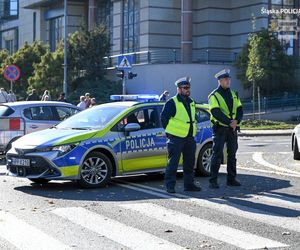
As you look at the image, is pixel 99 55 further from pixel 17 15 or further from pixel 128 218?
pixel 128 218

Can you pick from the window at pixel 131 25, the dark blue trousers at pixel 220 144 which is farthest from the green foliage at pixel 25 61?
the dark blue trousers at pixel 220 144

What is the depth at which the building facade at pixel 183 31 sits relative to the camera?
3994cm

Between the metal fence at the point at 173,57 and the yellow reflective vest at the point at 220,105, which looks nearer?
the yellow reflective vest at the point at 220,105

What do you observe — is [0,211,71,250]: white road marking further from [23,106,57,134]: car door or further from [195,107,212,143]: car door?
[23,106,57,134]: car door

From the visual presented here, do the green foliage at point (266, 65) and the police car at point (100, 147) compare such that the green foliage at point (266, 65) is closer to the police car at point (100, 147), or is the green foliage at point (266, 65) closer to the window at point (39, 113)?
the window at point (39, 113)

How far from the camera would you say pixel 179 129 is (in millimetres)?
10711

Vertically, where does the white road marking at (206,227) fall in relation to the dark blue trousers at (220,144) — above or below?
below

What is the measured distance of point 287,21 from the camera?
4203cm

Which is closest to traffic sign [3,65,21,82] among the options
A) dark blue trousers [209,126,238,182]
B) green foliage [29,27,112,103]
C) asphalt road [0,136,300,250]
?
green foliage [29,27,112,103]

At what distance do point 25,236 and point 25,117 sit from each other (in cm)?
884

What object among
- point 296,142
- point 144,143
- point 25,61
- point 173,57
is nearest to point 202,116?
point 144,143

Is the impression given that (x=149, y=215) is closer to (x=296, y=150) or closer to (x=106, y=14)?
(x=296, y=150)

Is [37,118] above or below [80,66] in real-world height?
below

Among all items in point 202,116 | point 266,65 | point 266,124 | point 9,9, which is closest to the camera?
point 202,116
